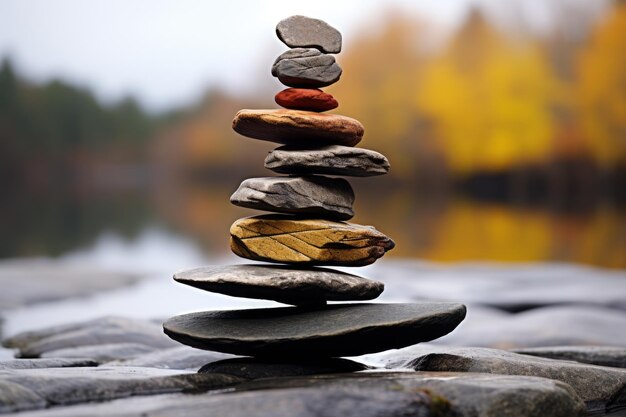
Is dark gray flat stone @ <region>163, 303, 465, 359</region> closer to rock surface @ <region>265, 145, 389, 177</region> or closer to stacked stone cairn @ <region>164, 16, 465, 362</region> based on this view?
stacked stone cairn @ <region>164, 16, 465, 362</region>

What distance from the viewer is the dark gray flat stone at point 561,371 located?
25.3ft

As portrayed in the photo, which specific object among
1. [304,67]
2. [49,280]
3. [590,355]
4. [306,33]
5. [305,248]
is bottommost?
[590,355]

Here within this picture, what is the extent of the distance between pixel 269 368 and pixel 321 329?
2.10 ft

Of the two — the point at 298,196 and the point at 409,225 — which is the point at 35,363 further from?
the point at 409,225

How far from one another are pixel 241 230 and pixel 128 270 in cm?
1626

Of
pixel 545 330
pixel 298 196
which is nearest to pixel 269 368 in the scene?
pixel 298 196

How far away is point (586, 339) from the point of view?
1172 centimetres

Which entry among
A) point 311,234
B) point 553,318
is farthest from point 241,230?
point 553,318

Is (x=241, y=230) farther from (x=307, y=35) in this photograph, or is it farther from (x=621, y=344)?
(x=621, y=344)

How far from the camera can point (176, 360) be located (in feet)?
30.3

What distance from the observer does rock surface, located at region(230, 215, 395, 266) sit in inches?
302

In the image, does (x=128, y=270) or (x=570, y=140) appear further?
(x=570, y=140)

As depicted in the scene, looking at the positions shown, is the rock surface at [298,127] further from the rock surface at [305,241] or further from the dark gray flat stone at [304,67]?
the rock surface at [305,241]

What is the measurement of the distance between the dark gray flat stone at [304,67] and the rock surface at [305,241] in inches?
50.0
